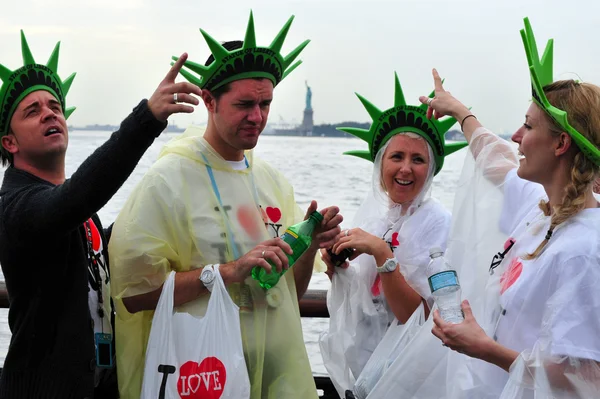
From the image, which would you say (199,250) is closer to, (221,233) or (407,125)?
(221,233)

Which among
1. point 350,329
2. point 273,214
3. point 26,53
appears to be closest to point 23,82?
point 26,53

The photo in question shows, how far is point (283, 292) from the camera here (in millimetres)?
3049

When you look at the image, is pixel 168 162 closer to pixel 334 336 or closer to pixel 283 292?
pixel 283 292

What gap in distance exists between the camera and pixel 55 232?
8.16ft

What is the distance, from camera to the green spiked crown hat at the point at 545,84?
7.65ft

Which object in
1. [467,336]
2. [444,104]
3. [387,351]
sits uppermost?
[444,104]

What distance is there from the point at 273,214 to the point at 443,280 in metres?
0.89

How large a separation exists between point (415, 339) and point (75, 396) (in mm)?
1311

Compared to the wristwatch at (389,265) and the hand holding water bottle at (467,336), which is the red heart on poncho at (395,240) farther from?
the hand holding water bottle at (467,336)

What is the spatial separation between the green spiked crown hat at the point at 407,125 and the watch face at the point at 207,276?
1.19 m

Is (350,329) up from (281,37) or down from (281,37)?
down

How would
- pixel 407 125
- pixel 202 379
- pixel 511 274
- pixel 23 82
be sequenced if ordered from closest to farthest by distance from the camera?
pixel 511 274
pixel 202 379
pixel 23 82
pixel 407 125

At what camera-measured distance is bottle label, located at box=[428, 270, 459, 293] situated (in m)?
2.53

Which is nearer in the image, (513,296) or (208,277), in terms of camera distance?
(513,296)
